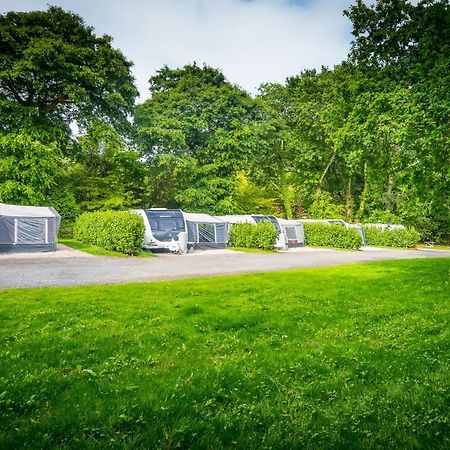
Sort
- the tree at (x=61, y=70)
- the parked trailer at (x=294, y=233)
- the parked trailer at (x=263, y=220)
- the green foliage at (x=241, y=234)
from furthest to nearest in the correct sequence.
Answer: the parked trailer at (x=294, y=233)
the parked trailer at (x=263, y=220)
the green foliage at (x=241, y=234)
the tree at (x=61, y=70)

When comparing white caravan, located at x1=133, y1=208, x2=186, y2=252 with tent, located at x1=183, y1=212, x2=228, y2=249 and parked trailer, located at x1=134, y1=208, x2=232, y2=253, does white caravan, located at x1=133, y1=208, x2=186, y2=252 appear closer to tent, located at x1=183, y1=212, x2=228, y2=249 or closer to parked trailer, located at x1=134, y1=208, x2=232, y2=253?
parked trailer, located at x1=134, y1=208, x2=232, y2=253

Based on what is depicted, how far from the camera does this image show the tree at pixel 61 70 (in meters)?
26.2

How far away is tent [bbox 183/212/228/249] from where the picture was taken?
27562 millimetres

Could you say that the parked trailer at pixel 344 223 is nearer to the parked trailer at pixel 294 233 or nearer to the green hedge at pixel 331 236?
the green hedge at pixel 331 236

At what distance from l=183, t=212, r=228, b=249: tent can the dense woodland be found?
7573 mm

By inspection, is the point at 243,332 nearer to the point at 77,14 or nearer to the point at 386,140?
the point at 386,140

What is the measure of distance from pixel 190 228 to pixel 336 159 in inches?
1007

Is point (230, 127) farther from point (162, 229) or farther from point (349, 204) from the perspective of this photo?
point (349, 204)

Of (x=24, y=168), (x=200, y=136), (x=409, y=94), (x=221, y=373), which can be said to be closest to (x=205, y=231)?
(x=200, y=136)

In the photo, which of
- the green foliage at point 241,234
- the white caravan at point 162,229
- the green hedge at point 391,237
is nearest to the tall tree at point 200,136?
the green foliage at point 241,234

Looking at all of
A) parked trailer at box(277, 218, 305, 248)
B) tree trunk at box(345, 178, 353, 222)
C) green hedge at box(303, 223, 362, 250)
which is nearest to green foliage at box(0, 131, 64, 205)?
parked trailer at box(277, 218, 305, 248)

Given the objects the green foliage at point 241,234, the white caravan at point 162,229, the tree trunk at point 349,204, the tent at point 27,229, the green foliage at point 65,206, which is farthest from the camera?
the tree trunk at point 349,204

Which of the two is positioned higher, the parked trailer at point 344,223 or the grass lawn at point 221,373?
the parked trailer at point 344,223

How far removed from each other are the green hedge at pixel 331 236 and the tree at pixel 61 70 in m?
20.1
